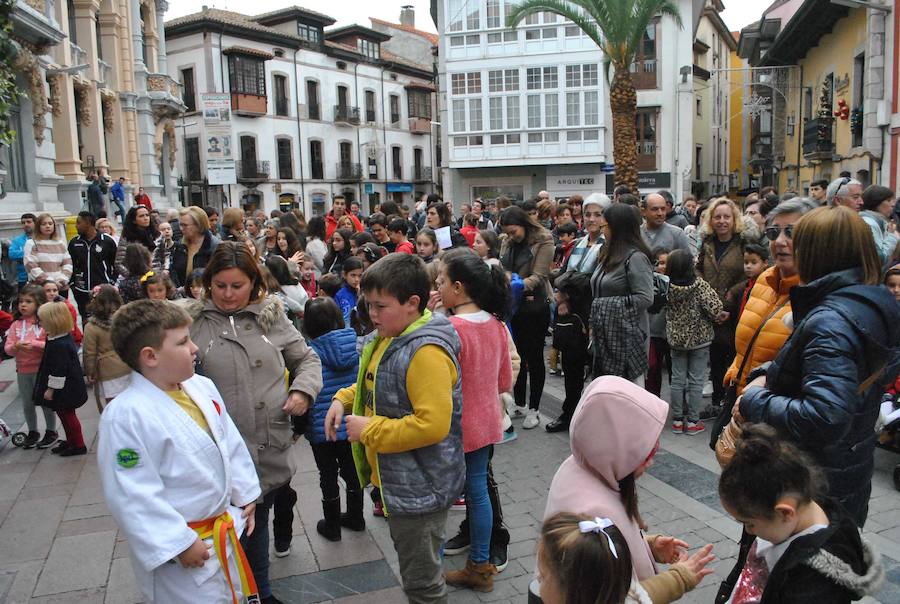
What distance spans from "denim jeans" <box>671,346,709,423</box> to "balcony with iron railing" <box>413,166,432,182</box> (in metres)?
44.9

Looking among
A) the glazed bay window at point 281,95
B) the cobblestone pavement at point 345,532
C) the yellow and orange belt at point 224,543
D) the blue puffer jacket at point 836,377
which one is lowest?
the cobblestone pavement at point 345,532

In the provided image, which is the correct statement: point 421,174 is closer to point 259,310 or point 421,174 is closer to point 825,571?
point 259,310

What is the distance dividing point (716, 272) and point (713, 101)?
128ft

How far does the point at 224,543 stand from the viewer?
8.52ft

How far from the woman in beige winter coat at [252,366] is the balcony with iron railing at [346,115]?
42.7m

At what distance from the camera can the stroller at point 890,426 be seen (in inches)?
195

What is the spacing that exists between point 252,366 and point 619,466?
1.79 metres

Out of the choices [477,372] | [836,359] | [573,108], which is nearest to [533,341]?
[477,372]

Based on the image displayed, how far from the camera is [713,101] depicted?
41.4 meters

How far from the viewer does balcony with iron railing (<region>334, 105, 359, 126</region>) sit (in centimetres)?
4416

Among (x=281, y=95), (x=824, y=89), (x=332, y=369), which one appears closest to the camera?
(x=332, y=369)

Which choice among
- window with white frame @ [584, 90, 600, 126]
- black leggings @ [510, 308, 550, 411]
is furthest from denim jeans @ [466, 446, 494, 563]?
window with white frame @ [584, 90, 600, 126]

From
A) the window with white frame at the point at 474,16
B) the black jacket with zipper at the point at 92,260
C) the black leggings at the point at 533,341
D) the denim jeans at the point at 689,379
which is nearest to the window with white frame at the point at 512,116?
the window with white frame at the point at 474,16

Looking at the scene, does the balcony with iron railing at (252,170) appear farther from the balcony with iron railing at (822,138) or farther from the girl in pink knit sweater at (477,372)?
the girl in pink knit sweater at (477,372)
